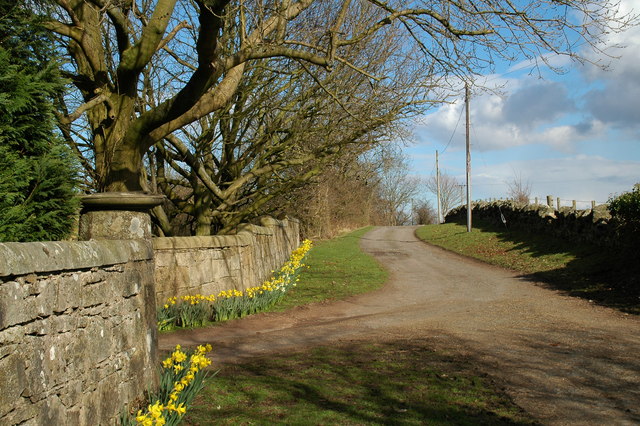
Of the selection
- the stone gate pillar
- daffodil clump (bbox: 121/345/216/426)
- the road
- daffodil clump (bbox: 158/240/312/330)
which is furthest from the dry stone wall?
daffodil clump (bbox: 158/240/312/330)

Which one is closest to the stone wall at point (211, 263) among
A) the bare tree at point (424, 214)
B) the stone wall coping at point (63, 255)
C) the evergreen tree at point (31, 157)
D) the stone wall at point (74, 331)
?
the stone wall at point (74, 331)

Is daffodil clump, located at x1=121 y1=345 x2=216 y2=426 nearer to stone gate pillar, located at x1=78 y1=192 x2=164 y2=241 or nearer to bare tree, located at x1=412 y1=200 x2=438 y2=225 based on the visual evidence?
stone gate pillar, located at x1=78 y1=192 x2=164 y2=241

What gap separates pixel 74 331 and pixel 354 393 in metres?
3.17

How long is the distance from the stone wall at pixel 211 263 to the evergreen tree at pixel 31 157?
222 inches

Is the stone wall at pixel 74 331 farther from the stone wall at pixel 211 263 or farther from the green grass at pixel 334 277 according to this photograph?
the green grass at pixel 334 277

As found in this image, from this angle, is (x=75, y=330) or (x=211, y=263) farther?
(x=211, y=263)

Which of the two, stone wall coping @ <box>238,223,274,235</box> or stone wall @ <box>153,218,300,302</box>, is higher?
stone wall coping @ <box>238,223,274,235</box>

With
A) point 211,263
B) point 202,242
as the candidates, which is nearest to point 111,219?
point 202,242

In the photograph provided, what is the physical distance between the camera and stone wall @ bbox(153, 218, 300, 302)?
11086mm

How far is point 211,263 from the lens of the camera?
12680mm

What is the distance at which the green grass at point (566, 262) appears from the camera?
1270 cm

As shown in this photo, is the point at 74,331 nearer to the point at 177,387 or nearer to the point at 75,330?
the point at 75,330

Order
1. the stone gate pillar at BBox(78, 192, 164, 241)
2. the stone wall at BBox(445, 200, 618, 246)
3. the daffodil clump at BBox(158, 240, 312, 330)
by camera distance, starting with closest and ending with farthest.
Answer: the stone gate pillar at BBox(78, 192, 164, 241) < the daffodil clump at BBox(158, 240, 312, 330) < the stone wall at BBox(445, 200, 618, 246)

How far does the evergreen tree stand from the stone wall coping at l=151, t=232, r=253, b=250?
4780mm
